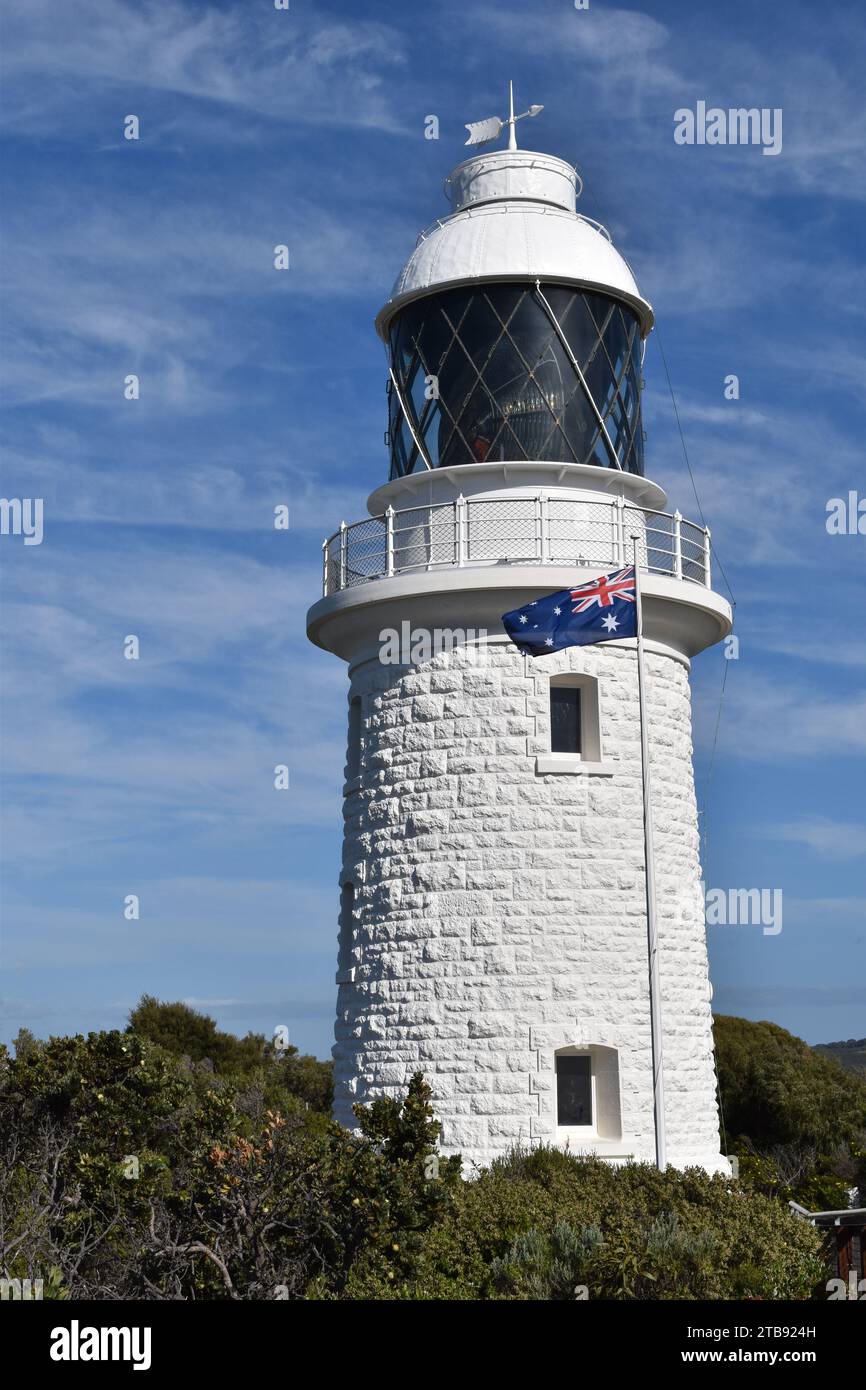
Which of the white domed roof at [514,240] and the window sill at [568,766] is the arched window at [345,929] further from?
the white domed roof at [514,240]

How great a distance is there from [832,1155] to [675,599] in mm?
13160

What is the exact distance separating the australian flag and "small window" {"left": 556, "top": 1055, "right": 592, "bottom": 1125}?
4427mm

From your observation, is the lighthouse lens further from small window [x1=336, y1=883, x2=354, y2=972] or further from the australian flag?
small window [x1=336, y1=883, x2=354, y2=972]

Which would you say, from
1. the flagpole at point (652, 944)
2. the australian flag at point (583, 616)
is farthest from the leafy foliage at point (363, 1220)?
the australian flag at point (583, 616)

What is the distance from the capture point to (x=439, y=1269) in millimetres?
13086

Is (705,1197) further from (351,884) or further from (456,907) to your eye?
(351,884)

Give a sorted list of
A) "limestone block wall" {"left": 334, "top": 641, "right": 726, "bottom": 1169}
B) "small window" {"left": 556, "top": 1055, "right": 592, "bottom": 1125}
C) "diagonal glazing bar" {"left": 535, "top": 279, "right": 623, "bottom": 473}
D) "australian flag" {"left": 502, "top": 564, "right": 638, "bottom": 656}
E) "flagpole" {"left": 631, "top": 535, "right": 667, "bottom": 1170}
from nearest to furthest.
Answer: "flagpole" {"left": 631, "top": 535, "right": 667, "bottom": 1170} < "australian flag" {"left": 502, "top": 564, "right": 638, "bottom": 656} < "limestone block wall" {"left": 334, "top": 641, "right": 726, "bottom": 1169} < "small window" {"left": 556, "top": 1055, "right": 592, "bottom": 1125} < "diagonal glazing bar" {"left": 535, "top": 279, "right": 623, "bottom": 473}

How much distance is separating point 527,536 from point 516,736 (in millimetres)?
2258

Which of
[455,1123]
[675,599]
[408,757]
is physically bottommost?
[455,1123]

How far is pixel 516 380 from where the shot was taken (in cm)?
1750

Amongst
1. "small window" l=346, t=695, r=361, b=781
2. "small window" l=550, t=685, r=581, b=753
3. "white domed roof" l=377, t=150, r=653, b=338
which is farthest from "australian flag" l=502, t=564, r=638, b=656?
"white domed roof" l=377, t=150, r=653, b=338

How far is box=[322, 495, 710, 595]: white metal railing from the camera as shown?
56.5 feet
